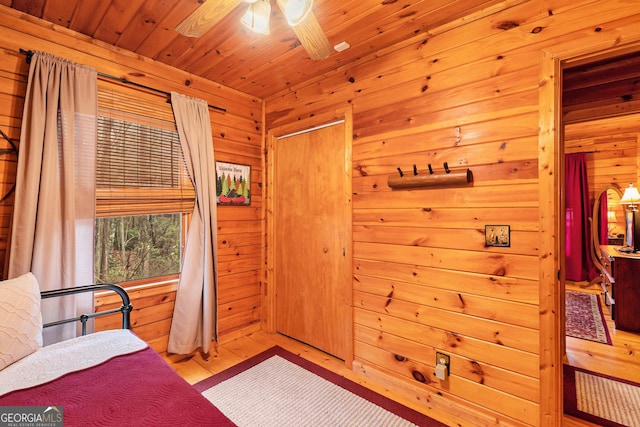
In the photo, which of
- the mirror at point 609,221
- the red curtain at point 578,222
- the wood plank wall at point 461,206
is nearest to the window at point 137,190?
the wood plank wall at point 461,206

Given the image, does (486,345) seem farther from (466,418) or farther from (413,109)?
(413,109)

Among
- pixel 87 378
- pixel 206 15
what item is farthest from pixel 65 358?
pixel 206 15

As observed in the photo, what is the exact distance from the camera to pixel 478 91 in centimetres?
179

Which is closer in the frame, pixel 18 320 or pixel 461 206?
pixel 18 320

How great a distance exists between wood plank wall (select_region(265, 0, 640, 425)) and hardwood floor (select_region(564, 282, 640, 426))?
4.69 feet

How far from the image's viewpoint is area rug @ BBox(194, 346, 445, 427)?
1.80 m

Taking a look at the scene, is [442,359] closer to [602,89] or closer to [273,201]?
[273,201]

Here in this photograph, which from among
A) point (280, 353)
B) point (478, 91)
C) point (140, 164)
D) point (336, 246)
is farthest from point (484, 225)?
point (140, 164)

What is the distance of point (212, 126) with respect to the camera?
276 centimetres

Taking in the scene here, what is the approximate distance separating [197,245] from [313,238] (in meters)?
1.06

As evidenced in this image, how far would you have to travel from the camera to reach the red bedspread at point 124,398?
0.94 m

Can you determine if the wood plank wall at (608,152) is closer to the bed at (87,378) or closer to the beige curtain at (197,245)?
the beige curtain at (197,245)

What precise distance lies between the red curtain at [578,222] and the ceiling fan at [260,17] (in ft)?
19.1

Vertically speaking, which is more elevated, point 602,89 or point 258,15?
point 602,89
